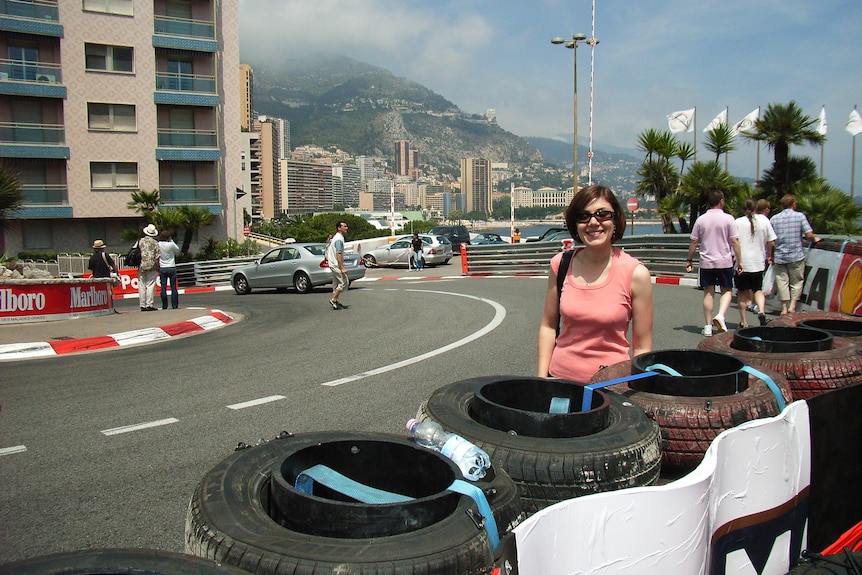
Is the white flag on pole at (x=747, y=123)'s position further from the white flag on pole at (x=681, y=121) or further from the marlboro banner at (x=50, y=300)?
the marlboro banner at (x=50, y=300)

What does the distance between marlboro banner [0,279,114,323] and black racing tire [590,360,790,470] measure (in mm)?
13125

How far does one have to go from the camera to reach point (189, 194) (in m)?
44.7

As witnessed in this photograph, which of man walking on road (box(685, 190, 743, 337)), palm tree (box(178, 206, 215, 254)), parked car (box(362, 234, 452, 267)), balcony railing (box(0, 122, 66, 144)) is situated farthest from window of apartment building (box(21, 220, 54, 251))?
man walking on road (box(685, 190, 743, 337))

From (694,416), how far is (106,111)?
4613 centimetres

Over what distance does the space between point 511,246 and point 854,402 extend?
22857mm

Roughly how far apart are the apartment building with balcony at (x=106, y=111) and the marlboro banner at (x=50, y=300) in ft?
99.3

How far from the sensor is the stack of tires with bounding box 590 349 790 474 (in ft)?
10.1

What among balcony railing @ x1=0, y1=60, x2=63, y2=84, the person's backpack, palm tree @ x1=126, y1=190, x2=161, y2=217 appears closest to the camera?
the person's backpack

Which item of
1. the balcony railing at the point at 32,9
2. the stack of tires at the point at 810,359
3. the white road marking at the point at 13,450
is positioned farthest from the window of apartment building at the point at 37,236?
the stack of tires at the point at 810,359

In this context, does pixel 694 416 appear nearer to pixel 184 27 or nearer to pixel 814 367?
pixel 814 367

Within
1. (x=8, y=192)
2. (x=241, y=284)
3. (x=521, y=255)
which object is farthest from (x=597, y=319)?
(x=521, y=255)

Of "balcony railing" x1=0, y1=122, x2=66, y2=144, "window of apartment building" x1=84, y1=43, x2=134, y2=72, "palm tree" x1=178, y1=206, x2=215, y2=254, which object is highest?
"window of apartment building" x1=84, y1=43, x2=134, y2=72

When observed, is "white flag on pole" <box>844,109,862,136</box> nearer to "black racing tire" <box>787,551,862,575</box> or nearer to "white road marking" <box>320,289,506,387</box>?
"white road marking" <box>320,289,506,387</box>

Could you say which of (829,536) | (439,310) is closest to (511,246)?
(439,310)
